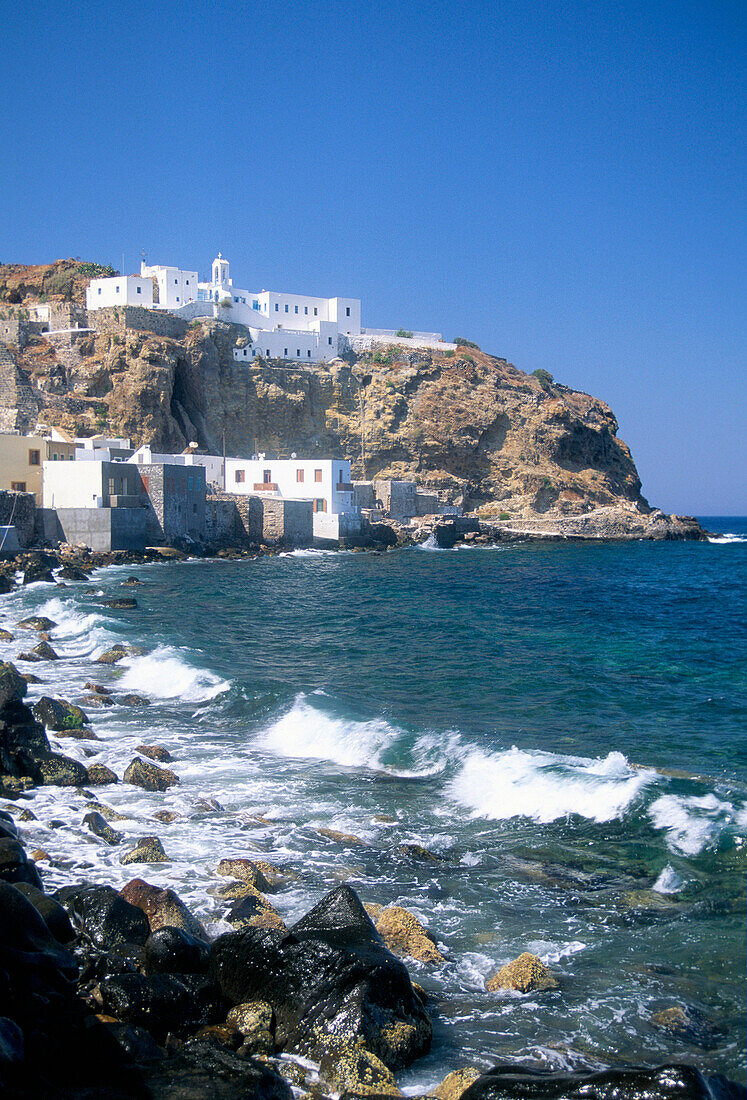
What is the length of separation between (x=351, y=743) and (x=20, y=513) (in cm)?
2689

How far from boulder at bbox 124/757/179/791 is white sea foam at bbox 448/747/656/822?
342 centimetres

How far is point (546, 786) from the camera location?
408 inches

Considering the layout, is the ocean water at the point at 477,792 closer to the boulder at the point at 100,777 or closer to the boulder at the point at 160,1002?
the boulder at the point at 100,777

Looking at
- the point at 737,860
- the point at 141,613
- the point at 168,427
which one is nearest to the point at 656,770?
the point at 737,860

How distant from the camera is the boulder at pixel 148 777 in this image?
10.5 metres

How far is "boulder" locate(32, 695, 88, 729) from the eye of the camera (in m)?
12.9

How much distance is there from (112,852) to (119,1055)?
3840mm

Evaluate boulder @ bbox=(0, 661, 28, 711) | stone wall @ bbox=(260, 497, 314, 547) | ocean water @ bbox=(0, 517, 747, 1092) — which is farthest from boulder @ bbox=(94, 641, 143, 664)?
stone wall @ bbox=(260, 497, 314, 547)

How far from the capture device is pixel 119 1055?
4785mm

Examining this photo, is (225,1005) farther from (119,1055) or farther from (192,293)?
(192,293)

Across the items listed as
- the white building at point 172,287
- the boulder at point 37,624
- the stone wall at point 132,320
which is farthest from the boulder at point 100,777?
the white building at point 172,287

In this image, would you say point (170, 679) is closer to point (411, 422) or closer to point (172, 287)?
point (411, 422)

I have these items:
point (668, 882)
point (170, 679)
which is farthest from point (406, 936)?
point (170, 679)

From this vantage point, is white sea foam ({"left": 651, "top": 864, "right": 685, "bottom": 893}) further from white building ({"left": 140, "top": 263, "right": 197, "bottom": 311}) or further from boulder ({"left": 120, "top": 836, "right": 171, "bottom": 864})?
white building ({"left": 140, "top": 263, "right": 197, "bottom": 311})
